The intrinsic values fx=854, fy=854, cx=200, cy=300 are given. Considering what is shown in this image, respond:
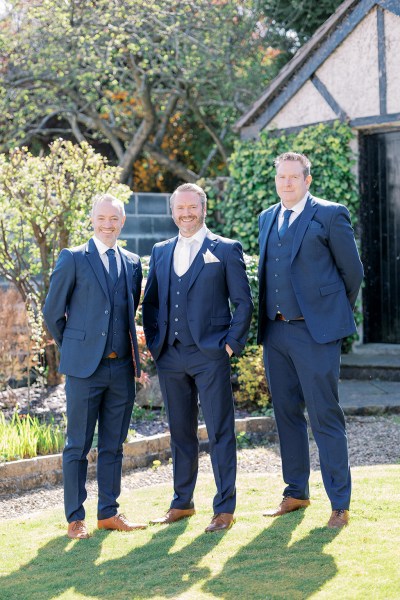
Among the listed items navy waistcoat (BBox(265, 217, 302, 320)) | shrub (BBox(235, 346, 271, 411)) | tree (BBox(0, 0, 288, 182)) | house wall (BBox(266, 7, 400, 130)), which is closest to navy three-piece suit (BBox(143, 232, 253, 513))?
navy waistcoat (BBox(265, 217, 302, 320))

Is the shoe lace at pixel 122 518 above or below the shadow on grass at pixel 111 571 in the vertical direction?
above

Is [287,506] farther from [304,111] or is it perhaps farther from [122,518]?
[304,111]

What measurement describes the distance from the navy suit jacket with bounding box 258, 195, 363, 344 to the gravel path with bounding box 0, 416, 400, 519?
2043mm

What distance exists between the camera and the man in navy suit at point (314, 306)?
452 centimetres

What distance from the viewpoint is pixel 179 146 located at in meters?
15.4

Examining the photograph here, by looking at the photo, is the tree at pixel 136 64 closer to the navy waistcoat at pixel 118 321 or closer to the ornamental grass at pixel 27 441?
the ornamental grass at pixel 27 441

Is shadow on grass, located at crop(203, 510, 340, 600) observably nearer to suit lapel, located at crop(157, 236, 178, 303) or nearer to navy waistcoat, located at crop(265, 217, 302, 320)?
navy waistcoat, located at crop(265, 217, 302, 320)

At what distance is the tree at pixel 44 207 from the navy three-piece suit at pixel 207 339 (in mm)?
3253

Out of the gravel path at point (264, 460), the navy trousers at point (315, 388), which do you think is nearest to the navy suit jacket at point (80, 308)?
the navy trousers at point (315, 388)

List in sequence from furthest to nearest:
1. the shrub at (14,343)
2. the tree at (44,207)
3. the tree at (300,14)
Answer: the tree at (300,14) < the tree at (44,207) < the shrub at (14,343)

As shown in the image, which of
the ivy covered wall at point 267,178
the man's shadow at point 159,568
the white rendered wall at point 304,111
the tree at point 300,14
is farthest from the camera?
the tree at point 300,14

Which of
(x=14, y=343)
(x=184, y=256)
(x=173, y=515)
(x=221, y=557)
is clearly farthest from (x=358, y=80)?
(x=221, y=557)

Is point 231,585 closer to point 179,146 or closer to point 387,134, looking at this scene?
point 387,134

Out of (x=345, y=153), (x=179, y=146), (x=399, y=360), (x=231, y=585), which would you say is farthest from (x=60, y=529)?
(x=179, y=146)
